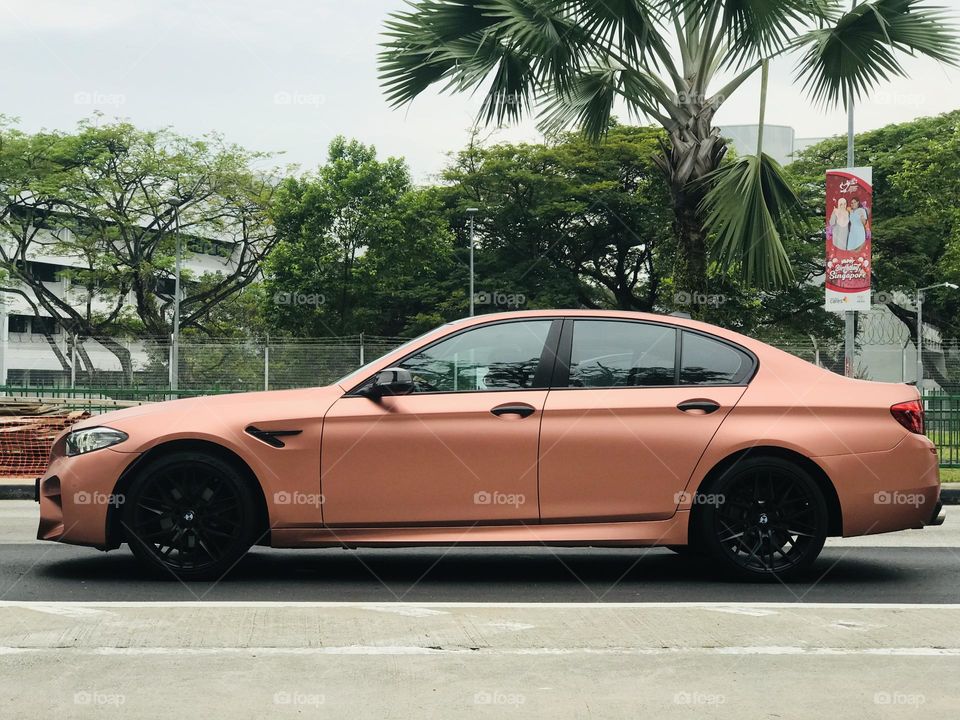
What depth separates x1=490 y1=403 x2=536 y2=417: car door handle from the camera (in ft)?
22.4

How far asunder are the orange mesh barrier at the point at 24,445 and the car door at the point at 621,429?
30.5 ft

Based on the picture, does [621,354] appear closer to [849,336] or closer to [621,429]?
[621,429]

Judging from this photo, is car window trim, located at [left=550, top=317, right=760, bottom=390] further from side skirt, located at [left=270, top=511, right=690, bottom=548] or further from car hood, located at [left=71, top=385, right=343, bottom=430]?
car hood, located at [left=71, top=385, right=343, bottom=430]

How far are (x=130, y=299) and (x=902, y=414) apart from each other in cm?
5491

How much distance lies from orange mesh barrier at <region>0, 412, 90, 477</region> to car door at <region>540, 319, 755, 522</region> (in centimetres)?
928

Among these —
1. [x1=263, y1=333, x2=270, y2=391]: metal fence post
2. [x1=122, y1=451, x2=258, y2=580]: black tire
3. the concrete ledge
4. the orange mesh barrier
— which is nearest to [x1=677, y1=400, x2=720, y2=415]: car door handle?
[x1=122, y1=451, x2=258, y2=580]: black tire

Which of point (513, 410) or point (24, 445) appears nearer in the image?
point (513, 410)

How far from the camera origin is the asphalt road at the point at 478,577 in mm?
6547

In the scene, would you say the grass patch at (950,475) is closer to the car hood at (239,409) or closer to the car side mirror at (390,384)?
the car side mirror at (390,384)

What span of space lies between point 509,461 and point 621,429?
0.67 meters

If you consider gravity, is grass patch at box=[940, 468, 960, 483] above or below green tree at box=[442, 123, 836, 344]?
below

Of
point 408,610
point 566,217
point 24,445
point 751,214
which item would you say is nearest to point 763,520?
point 408,610

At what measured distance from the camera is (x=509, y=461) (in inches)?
267

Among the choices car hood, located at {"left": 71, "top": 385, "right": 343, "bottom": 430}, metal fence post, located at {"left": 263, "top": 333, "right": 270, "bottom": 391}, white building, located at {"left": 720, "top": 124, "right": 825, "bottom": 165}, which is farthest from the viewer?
white building, located at {"left": 720, "top": 124, "right": 825, "bottom": 165}
